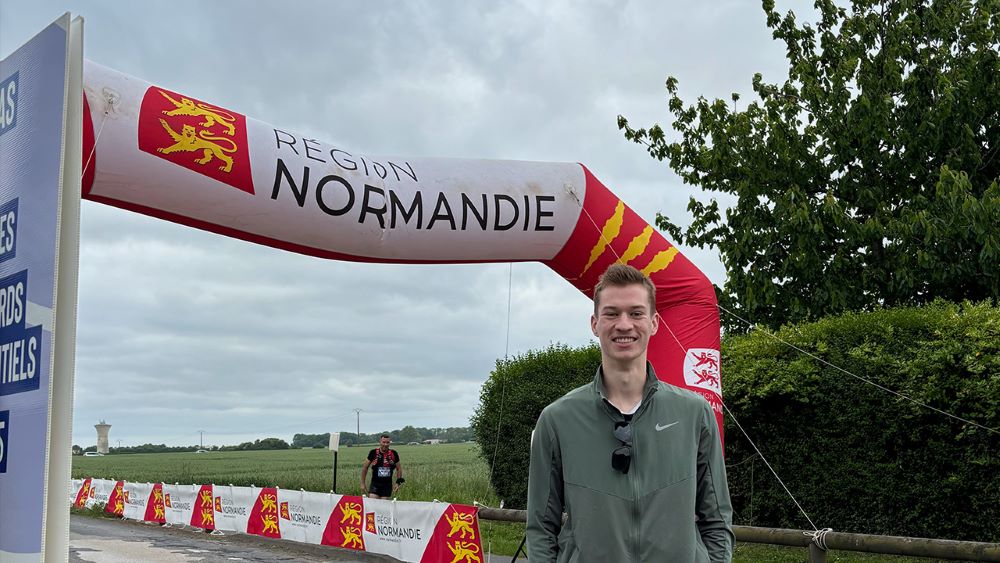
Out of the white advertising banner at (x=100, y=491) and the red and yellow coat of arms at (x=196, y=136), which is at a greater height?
the red and yellow coat of arms at (x=196, y=136)

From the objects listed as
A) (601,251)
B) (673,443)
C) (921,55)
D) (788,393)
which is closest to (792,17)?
(921,55)

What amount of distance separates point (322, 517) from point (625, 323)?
36.5 feet

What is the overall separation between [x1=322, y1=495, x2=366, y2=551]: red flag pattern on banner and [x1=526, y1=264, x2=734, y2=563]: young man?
9.49 metres

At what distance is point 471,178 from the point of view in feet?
24.9

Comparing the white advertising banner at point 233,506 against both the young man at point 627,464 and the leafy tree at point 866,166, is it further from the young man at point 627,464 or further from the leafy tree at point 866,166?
the young man at point 627,464

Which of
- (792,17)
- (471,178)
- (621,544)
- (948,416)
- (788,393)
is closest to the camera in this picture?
(621,544)

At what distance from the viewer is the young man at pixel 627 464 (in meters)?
2.99

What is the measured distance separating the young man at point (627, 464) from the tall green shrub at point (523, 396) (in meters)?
11.9

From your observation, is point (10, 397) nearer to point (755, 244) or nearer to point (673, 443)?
point (673, 443)

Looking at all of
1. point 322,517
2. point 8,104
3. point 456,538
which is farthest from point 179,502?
point 8,104

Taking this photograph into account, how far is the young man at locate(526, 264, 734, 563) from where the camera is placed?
2.99 m

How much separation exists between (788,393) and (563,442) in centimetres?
945

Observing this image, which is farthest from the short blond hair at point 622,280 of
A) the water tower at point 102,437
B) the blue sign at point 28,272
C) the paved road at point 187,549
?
the water tower at point 102,437

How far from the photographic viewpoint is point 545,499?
10.3 ft
